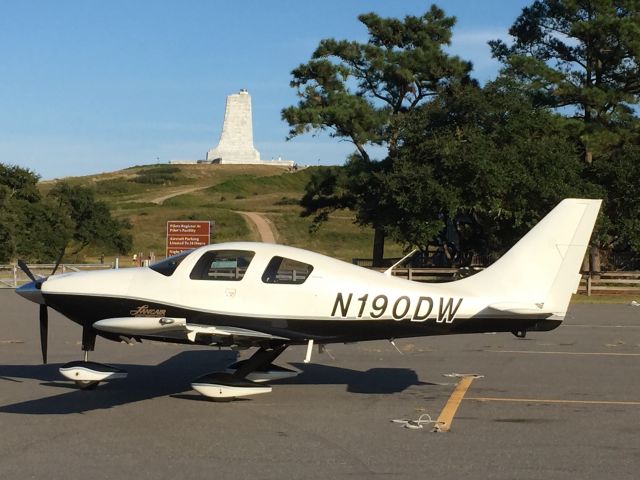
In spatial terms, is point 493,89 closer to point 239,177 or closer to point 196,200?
point 196,200

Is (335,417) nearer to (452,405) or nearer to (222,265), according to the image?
(452,405)

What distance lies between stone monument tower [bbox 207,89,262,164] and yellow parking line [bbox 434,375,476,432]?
Result: 116m

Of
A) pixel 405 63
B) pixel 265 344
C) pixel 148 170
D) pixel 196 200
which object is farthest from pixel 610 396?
pixel 148 170

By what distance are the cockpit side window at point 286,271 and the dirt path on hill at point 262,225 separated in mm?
61771

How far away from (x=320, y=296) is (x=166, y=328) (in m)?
1.97

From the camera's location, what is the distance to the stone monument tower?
12739 cm

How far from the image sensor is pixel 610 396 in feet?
36.9

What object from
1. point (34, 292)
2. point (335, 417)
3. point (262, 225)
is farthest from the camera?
point (262, 225)

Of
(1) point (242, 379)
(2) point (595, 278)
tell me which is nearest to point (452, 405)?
(1) point (242, 379)

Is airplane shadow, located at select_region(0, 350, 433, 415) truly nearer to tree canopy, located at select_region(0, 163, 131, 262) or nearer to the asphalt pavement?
the asphalt pavement

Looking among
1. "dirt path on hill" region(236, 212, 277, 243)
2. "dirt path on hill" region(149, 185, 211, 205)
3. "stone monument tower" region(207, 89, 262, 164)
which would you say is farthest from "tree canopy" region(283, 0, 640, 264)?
"stone monument tower" region(207, 89, 262, 164)

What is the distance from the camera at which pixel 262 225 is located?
274 ft

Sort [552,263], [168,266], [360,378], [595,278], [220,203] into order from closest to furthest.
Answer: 1. [552,263]
2. [168,266]
3. [360,378]
4. [595,278]
5. [220,203]

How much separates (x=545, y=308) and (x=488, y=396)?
1423 millimetres
